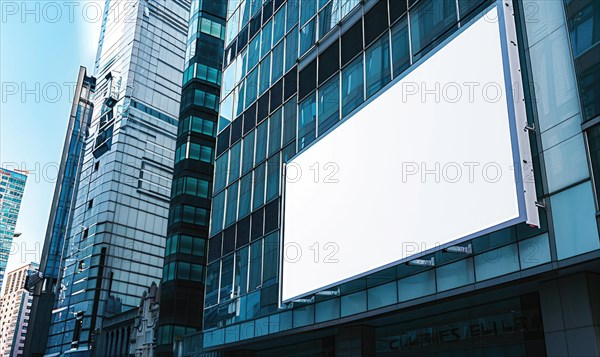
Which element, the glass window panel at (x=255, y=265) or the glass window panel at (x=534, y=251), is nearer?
the glass window panel at (x=534, y=251)

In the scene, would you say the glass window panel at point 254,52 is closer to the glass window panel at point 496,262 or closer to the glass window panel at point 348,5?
the glass window panel at point 348,5

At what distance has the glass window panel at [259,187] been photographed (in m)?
29.1

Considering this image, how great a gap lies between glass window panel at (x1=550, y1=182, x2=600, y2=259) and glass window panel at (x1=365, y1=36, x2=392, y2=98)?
360 inches

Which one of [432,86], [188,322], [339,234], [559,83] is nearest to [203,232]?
[188,322]

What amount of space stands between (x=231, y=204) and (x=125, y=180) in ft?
188

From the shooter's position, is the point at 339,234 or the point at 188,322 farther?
the point at 188,322

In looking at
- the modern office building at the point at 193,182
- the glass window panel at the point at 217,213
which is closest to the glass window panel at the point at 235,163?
the glass window panel at the point at 217,213

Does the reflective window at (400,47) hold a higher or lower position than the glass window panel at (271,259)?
higher

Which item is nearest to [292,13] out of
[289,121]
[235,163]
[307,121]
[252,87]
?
[252,87]

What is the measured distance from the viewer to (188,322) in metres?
52.2

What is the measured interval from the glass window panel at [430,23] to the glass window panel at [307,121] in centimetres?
712

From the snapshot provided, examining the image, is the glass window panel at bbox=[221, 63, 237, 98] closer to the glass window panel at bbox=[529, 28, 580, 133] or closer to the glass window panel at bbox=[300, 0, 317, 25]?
the glass window panel at bbox=[300, 0, 317, 25]

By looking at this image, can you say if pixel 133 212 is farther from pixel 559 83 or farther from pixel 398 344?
pixel 559 83

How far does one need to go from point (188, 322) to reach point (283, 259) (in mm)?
31020
